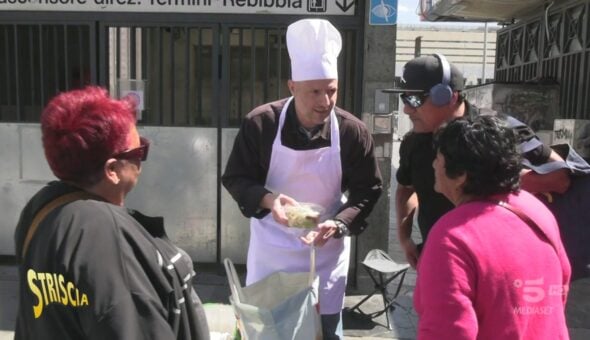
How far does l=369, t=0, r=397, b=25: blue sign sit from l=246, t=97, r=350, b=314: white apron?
2.18m

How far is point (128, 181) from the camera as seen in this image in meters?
1.58

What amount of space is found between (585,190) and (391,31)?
2740 millimetres

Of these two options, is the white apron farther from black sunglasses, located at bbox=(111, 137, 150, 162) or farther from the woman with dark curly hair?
black sunglasses, located at bbox=(111, 137, 150, 162)

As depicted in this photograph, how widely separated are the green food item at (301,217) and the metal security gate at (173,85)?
255 centimetres

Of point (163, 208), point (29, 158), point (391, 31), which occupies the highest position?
point (391, 31)

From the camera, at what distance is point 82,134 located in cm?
145

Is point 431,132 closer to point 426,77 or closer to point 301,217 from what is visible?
point 426,77

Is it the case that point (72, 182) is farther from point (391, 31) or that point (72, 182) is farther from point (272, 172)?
point (391, 31)

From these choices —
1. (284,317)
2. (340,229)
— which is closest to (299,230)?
(340,229)

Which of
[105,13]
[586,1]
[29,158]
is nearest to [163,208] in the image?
[29,158]

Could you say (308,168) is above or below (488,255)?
above

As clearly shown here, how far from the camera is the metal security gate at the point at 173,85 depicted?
5.03m

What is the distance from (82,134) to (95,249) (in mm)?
293

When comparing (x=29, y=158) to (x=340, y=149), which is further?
(x=29, y=158)
